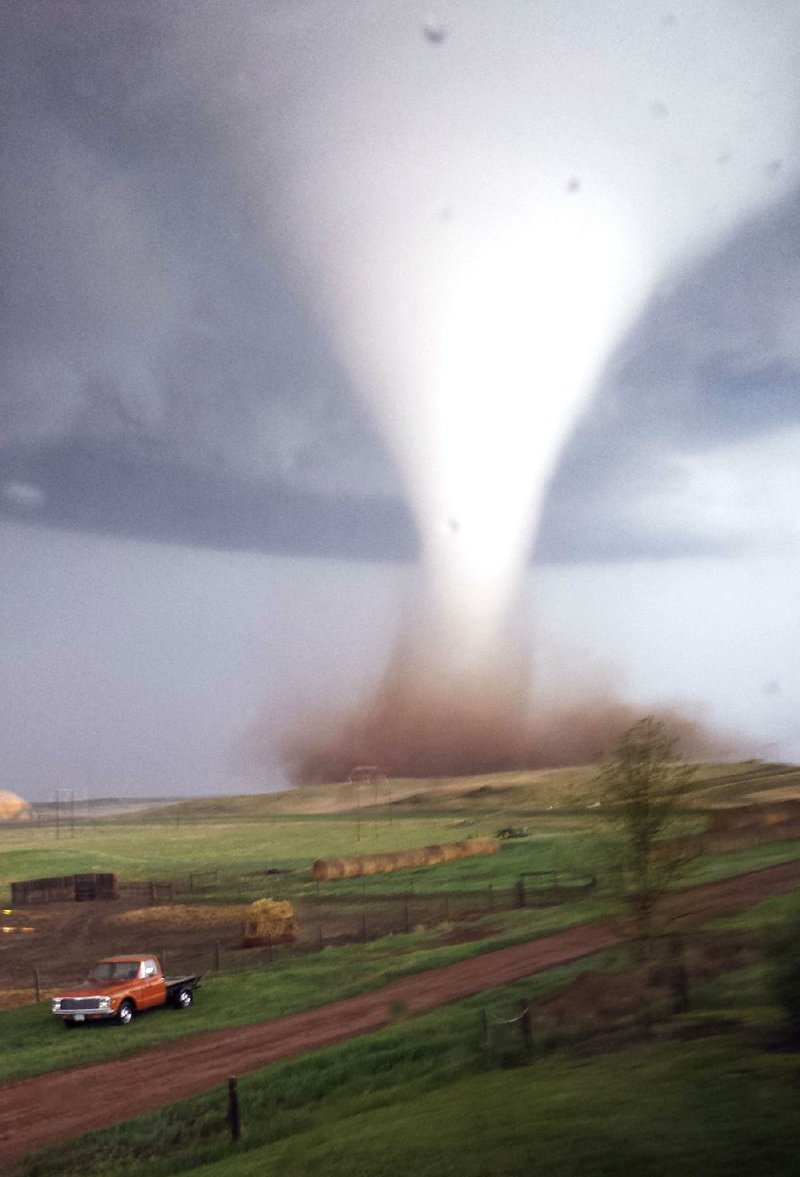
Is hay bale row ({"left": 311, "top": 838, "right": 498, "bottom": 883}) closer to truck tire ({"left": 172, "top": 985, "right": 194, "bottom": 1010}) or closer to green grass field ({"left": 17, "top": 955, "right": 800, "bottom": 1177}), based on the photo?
truck tire ({"left": 172, "top": 985, "right": 194, "bottom": 1010})

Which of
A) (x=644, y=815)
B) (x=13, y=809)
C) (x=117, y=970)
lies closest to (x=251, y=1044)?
(x=117, y=970)

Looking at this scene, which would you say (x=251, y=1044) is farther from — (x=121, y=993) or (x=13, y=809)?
(x=13, y=809)

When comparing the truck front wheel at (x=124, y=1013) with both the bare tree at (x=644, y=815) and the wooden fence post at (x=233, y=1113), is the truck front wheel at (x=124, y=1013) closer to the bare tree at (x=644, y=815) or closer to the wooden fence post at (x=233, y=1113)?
the wooden fence post at (x=233, y=1113)

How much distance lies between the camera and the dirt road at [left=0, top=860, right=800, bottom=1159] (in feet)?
79.0

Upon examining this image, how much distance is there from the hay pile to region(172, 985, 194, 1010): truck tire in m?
14.0

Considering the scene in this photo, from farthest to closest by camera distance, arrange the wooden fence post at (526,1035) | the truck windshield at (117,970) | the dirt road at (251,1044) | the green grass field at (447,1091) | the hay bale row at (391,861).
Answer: the hay bale row at (391,861), the truck windshield at (117,970), the dirt road at (251,1044), the wooden fence post at (526,1035), the green grass field at (447,1091)

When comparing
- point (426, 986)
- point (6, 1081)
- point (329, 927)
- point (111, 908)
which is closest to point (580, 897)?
point (329, 927)

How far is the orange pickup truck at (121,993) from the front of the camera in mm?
33781

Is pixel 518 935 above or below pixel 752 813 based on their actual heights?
below

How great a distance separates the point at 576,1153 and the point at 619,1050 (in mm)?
6170

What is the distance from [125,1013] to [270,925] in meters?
16.5

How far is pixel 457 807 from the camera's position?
4528 inches

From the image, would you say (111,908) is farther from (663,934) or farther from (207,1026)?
(663,934)

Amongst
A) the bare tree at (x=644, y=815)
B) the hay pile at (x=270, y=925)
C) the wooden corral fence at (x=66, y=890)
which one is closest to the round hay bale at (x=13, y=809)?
the wooden corral fence at (x=66, y=890)
